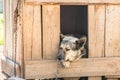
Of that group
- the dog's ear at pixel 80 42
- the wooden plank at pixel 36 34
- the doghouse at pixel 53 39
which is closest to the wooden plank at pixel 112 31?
the doghouse at pixel 53 39

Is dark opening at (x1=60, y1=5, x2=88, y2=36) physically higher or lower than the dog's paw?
higher

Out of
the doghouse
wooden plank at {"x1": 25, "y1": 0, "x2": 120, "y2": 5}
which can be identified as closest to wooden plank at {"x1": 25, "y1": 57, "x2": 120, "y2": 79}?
the doghouse

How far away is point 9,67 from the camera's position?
558cm

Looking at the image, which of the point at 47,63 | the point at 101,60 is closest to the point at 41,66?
the point at 47,63

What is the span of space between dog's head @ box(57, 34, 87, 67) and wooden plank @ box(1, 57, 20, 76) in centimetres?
54

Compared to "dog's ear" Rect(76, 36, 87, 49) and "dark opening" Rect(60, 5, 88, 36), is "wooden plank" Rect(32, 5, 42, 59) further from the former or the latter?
"dark opening" Rect(60, 5, 88, 36)

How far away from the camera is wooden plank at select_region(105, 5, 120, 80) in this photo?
5.24 meters

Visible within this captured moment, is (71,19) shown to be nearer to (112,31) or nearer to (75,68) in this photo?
(112,31)

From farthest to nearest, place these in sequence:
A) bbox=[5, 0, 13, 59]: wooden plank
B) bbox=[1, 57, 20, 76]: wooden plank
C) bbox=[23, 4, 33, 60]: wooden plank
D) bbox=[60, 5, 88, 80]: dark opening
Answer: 1. bbox=[60, 5, 88, 80]: dark opening
2. bbox=[5, 0, 13, 59]: wooden plank
3. bbox=[1, 57, 20, 76]: wooden plank
4. bbox=[23, 4, 33, 60]: wooden plank

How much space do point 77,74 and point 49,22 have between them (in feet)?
2.35

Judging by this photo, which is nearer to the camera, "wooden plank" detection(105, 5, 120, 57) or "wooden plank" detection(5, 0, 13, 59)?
"wooden plank" detection(105, 5, 120, 57)

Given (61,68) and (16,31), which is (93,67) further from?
(16,31)

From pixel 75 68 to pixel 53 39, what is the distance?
44 cm

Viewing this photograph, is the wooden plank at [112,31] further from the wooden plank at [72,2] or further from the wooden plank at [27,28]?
the wooden plank at [27,28]
